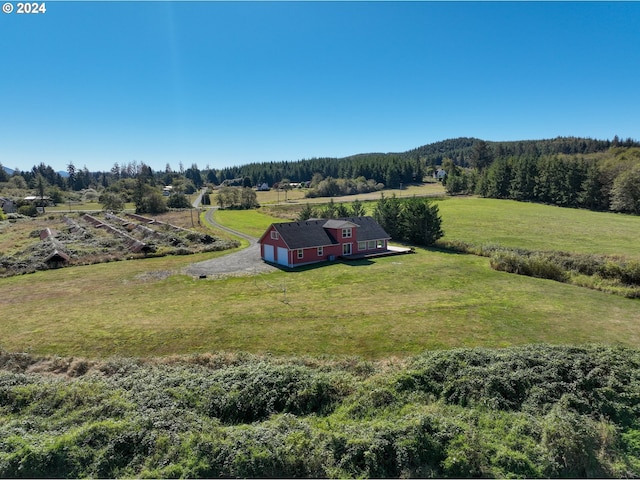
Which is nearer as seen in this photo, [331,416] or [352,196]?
[331,416]

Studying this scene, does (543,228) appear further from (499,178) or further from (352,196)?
(352,196)

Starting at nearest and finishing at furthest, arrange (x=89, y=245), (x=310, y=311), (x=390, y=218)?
(x=310, y=311) → (x=89, y=245) → (x=390, y=218)

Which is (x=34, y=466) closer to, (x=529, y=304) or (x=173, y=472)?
(x=173, y=472)

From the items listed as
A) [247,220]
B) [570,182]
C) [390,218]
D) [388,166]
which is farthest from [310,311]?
[388,166]

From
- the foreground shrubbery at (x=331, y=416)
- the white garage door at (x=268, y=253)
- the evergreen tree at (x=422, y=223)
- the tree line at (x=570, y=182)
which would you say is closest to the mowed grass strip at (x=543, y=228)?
the evergreen tree at (x=422, y=223)

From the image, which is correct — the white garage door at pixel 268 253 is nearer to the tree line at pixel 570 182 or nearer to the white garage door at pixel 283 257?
the white garage door at pixel 283 257
